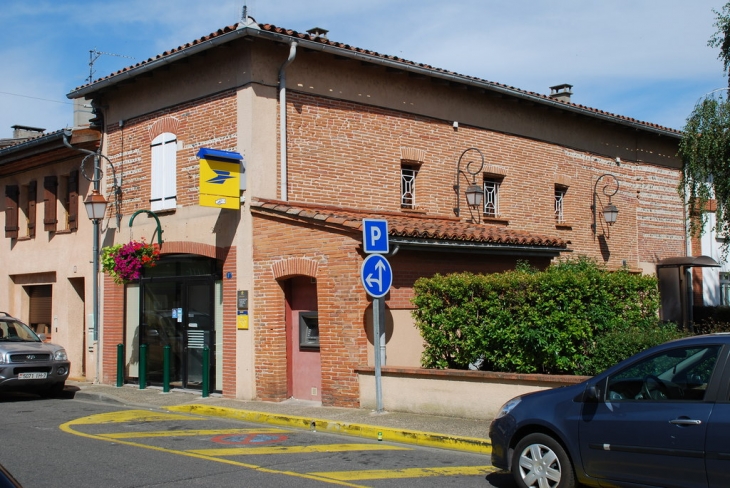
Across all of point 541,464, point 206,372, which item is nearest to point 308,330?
point 206,372

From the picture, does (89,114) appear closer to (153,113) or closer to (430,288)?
(153,113)

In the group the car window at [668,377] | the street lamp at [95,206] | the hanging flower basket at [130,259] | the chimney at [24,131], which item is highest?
the chimney at [24,131]

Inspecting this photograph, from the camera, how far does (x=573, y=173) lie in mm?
20828

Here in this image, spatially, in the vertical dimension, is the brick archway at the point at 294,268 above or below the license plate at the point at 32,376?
above

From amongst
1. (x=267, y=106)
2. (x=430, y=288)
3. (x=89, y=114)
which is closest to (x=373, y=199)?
(x=267, y=106)

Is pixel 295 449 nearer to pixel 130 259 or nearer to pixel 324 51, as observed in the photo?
pixel 130 259

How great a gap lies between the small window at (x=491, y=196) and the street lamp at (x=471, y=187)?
1.73ft

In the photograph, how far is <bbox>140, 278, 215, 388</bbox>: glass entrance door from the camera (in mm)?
15773

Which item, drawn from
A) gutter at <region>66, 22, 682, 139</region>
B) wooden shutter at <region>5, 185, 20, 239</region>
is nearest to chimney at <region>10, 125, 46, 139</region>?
wooden shutter at <region>5, 185, 20, 239</region>

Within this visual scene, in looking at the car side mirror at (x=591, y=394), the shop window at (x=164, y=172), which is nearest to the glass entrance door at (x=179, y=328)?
the shop window at (x=164, y=172)

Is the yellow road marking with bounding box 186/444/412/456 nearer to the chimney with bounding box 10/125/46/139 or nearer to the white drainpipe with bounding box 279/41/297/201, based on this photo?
the white drainpipe with bounding box 279/41/297/201

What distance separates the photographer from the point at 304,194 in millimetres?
15180

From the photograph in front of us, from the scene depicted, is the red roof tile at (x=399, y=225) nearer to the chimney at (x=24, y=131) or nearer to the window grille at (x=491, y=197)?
the window grille at (x=491, y=197)

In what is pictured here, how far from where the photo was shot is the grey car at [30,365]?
14.8 m
